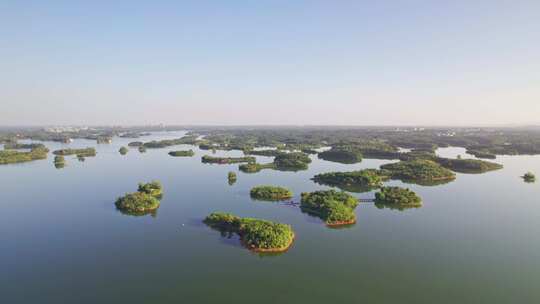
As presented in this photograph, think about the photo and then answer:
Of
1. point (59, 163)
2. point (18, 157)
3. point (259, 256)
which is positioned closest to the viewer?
point (259, 256)

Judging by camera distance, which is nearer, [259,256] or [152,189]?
[259,256]

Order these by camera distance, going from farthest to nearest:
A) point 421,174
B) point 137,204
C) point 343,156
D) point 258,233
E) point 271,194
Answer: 1. point 343,156
2. point 421,174
3. point 271,194
4. point 137,204
5. point 258,233

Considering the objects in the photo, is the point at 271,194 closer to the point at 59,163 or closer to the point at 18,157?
the point at 59,163

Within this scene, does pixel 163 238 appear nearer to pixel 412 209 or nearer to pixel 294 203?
pixel 294 203

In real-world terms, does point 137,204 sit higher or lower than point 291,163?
lower

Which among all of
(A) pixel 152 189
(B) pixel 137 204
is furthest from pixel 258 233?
(A) pixel 152 189

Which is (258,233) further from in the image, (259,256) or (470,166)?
(470,166)

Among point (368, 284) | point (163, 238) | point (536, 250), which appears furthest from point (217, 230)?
point (536, 250)

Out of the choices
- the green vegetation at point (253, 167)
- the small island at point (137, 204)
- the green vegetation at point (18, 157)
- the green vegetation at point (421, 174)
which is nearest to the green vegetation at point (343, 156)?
the green vegetation at point (421, 174)

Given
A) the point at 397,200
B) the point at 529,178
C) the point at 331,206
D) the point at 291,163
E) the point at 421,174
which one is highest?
the point at 331,206
